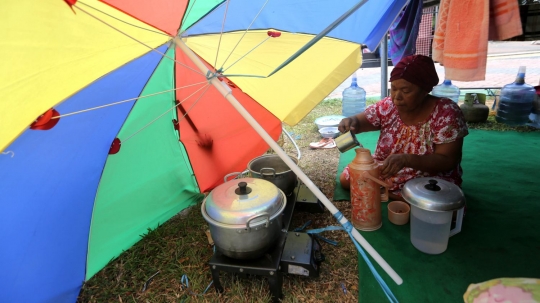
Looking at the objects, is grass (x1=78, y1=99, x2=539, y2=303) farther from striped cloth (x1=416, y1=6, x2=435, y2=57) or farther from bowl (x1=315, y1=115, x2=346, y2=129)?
striped cloth (x1=416, y1=6, x2=435, y2=57)

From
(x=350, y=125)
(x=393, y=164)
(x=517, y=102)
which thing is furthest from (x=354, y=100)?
(x=393, y=164)

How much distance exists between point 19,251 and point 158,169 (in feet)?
3.28

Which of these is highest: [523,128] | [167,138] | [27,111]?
[27,111]

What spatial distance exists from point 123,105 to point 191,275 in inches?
44.5

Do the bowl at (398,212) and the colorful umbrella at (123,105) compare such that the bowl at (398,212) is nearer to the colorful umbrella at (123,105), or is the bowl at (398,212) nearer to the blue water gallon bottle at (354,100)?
the colorful umbrella at (123,105)

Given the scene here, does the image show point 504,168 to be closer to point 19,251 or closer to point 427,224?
point 427,224

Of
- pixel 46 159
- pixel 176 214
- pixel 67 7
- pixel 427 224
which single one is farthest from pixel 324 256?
pixel 67 7

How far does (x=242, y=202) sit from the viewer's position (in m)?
1.42

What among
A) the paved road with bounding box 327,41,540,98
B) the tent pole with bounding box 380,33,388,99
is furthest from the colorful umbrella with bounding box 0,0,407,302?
the paved road with bounding box 327,41,540,98

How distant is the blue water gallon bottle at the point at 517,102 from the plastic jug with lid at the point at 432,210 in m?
2.93

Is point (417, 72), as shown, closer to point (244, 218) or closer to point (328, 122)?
point (244, 218)

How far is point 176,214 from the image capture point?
8.45 feet

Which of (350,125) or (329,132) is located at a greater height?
(350,125)

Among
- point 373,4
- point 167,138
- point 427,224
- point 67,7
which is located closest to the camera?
point 67,7
